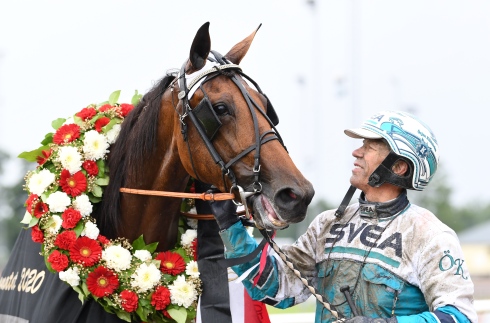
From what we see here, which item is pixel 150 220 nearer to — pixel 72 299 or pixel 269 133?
pixel 72 299

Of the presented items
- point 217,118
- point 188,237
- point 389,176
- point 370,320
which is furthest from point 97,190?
point 370,320

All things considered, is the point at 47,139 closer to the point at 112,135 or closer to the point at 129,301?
the point at 112,135

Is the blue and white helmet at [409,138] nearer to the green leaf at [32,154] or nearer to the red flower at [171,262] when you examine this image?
the red flower at [171,262]

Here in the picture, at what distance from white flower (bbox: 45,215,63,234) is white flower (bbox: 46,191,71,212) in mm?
42

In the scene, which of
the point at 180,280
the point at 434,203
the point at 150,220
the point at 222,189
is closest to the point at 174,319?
the point at 180,280

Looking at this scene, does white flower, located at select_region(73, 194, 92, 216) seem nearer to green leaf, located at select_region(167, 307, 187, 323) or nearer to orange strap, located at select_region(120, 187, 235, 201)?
orange strap, located at select_region(120, 187, 235, 201)

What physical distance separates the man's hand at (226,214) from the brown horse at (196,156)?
108 millimetres

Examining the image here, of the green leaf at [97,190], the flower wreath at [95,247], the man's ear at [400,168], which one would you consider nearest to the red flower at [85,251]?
the flower wreath at [95,247]

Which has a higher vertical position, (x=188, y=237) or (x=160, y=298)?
(x=188, y=237)

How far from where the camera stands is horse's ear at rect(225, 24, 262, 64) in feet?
11.4

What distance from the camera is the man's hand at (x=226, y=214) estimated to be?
3.24 metres

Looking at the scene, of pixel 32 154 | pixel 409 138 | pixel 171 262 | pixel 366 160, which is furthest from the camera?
pixel 32 154

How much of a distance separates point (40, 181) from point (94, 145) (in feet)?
1.11

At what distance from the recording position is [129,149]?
3.57 metres
